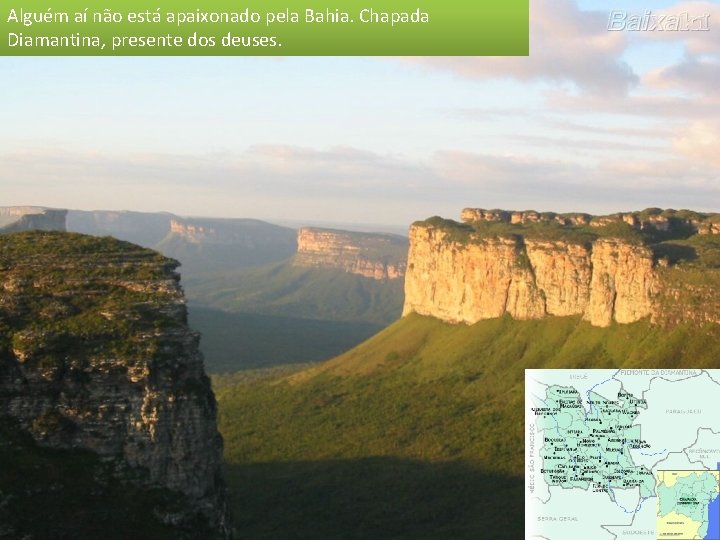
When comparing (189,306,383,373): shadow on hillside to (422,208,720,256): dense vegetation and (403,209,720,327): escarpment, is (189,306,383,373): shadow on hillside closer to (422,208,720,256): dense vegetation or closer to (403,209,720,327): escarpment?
(403,209,720,327): escarpment

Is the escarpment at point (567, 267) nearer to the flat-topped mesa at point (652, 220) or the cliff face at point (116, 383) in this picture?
the flat-topped mesa at point (652, 220)

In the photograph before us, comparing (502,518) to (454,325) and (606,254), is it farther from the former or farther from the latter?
(454,325)

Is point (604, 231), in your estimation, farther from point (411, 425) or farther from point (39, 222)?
point (39, 222)

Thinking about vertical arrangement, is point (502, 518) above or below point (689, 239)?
below

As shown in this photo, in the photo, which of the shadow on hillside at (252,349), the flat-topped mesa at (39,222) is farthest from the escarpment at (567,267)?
the flat-topped mesa at (39,222)

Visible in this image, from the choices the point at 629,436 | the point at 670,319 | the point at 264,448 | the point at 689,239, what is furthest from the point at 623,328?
the point at 629,436

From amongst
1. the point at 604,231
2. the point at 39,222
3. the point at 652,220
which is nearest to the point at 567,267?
the point at 604,231
